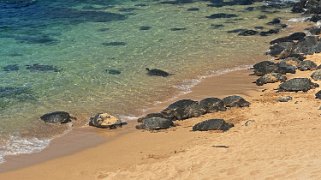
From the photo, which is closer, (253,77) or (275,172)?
(275,172)

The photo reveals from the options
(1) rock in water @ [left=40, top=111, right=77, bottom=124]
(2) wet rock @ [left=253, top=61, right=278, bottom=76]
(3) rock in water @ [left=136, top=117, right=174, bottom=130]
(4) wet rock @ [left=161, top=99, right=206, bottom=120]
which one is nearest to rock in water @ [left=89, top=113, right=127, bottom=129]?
(3) rock in water @ [left=136, top=117, right=174, bottom=130]

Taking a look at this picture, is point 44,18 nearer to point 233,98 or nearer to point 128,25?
point 128,25

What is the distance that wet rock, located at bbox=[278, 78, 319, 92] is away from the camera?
21.5 meters

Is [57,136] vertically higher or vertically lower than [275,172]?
lower

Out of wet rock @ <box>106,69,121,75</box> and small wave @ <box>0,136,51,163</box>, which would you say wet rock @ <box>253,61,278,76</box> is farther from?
small wave @ <box>0,136,51,163</box>

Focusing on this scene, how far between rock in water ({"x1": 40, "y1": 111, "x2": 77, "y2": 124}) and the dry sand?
176cm

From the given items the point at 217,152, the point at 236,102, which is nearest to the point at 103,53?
the point at 236,102

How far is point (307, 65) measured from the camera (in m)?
24.9

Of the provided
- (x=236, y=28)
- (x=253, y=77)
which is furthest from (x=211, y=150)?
(x=236, y=28)

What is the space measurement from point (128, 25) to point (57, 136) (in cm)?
1690

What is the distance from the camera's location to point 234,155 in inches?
607

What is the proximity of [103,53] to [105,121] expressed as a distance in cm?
1012

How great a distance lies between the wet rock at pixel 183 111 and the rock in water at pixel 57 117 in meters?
3.36

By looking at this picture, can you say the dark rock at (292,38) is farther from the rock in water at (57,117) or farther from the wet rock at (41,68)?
the rock in water at (57,117)
